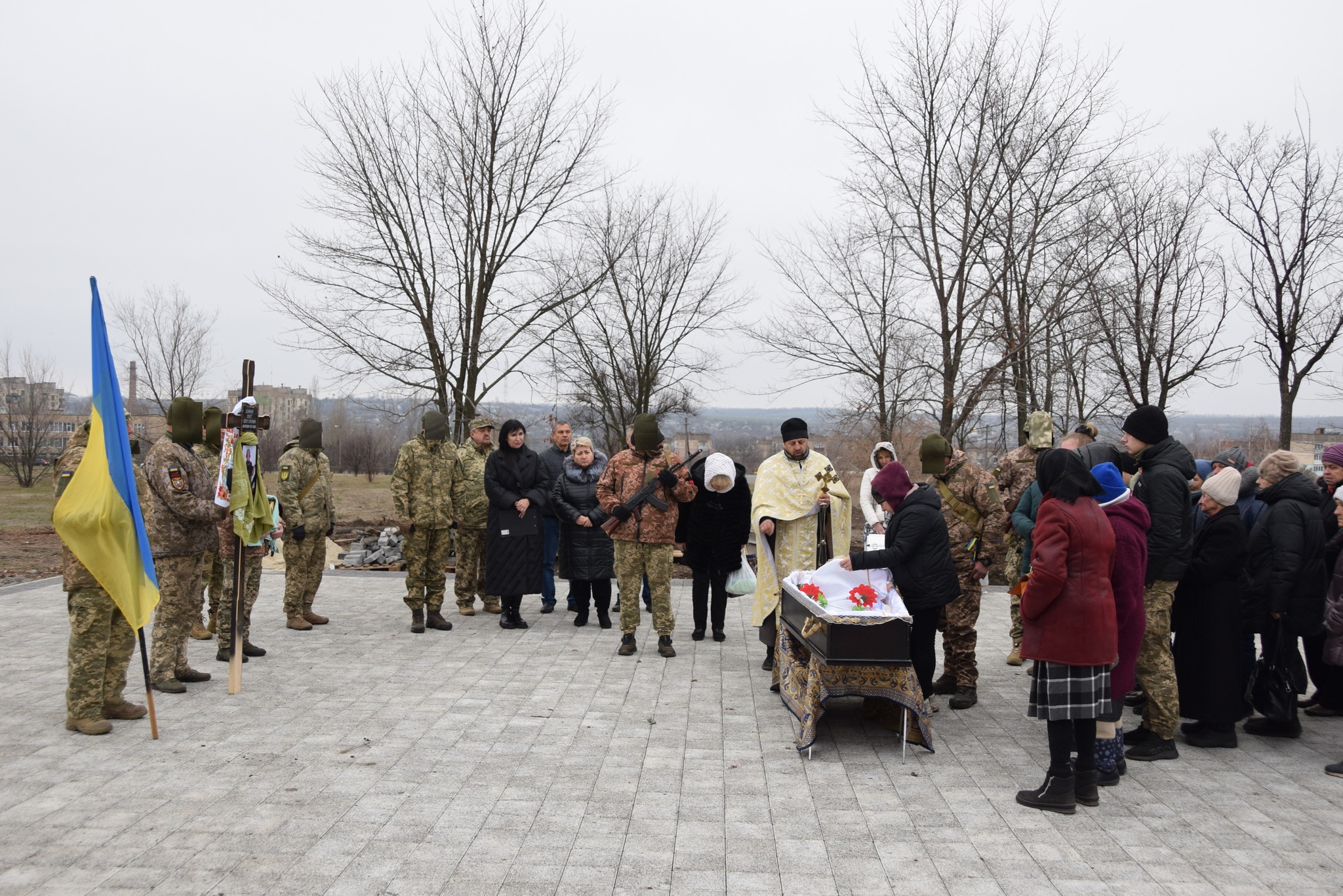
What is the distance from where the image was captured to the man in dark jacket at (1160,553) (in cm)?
549

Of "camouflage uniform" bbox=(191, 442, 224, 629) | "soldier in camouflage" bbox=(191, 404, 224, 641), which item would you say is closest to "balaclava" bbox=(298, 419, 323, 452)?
"soldier in camouflage" bbox=(191, 404, 224, 641)

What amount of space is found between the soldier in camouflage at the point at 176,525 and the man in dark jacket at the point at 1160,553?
20.5 feet

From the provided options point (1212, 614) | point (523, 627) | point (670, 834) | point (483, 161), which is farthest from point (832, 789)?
point (483, 161)

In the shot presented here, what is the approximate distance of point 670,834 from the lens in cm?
436

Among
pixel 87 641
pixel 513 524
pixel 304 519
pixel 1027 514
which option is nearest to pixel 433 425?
pixel 513 524

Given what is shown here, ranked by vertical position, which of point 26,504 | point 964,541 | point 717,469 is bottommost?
point 26,504

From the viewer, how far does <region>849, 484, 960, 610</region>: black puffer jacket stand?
5.84m

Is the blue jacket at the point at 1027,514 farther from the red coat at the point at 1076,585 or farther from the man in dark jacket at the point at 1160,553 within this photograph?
the red coat at the point at 1076,585

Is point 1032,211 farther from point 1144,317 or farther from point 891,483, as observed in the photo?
point 891,483

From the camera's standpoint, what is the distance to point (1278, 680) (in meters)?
6.19

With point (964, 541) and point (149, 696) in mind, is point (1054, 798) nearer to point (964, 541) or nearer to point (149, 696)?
point (964, 541)

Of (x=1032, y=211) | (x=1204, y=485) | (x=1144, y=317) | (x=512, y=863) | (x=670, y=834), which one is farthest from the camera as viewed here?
(x=1144, y=317)

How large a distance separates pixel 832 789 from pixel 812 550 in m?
2.84

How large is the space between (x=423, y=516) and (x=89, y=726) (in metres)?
3.83
